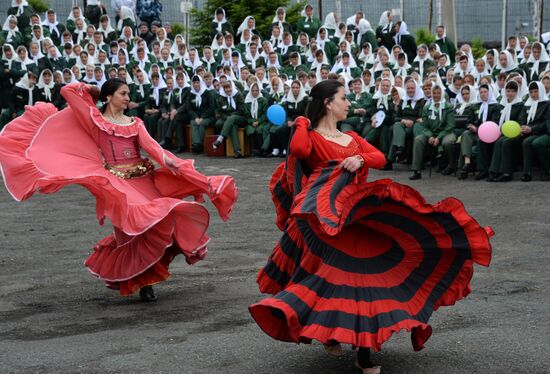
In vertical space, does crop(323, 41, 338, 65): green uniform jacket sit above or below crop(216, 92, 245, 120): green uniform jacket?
above

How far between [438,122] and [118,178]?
27.4 ft

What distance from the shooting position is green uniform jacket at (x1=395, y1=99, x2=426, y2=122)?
15.3 meters

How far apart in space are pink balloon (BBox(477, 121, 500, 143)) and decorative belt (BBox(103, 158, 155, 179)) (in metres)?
7.34

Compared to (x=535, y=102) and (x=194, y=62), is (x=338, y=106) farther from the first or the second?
(x=194, y=62)

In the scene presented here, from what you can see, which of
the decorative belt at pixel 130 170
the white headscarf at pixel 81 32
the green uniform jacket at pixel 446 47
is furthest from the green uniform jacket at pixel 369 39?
the decorative belt at pixel 130 170

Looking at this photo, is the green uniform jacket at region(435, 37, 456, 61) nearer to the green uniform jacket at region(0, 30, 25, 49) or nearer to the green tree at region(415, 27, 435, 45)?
the green tree at region(415, 27, 435, 45)

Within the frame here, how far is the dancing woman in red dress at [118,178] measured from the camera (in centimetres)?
705

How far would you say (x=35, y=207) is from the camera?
41.0ft

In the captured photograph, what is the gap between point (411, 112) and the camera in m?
15.4

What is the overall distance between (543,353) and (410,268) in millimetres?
1059

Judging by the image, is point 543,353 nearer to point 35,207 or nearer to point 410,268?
point 410,268

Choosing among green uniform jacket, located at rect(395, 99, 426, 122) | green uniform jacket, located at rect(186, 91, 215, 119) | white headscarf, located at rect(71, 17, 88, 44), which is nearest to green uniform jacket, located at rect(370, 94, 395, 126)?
green uniform jacket, located at rect(395, 99, 426, 122)

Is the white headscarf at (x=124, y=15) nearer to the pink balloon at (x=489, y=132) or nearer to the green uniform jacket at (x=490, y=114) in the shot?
the green uniform jacket at (x=490, y=114)

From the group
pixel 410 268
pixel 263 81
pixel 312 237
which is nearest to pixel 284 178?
pixel 312 237
